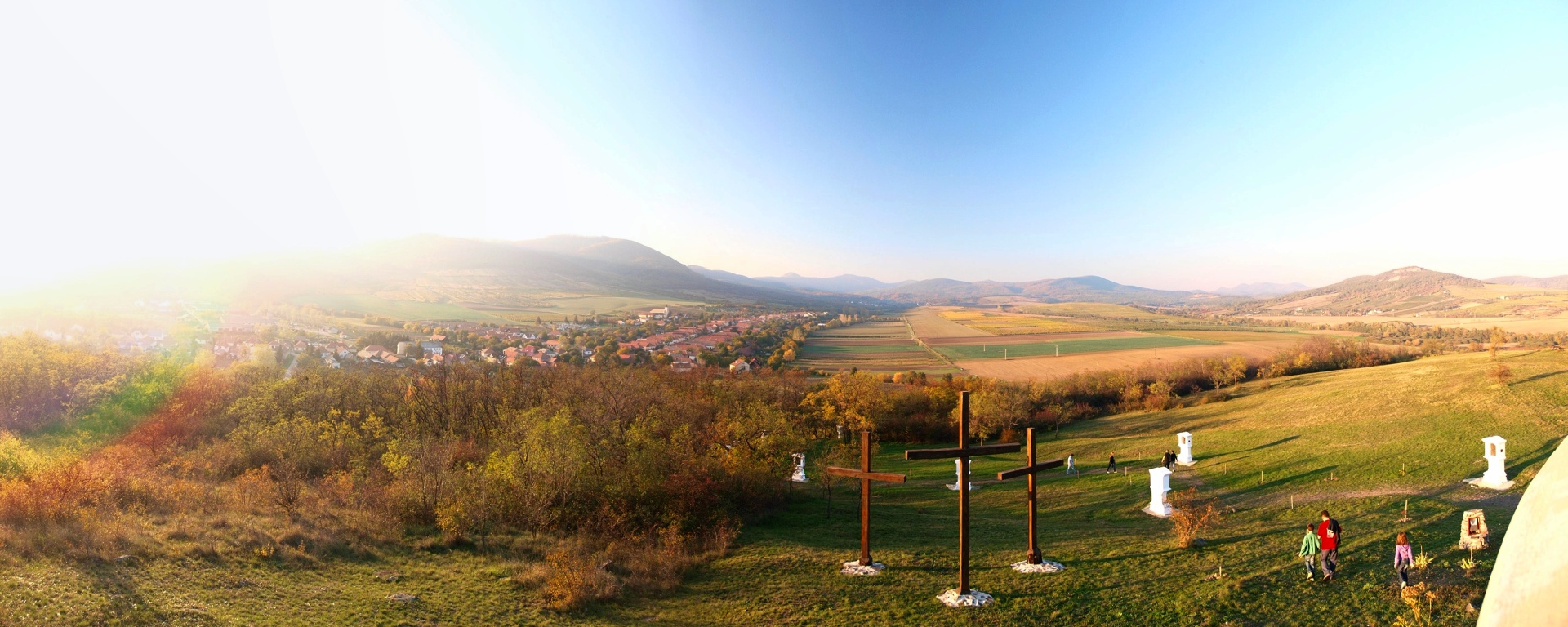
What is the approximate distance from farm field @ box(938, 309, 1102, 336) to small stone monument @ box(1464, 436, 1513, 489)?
336 feet

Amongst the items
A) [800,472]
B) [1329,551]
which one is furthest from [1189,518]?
[800,472]

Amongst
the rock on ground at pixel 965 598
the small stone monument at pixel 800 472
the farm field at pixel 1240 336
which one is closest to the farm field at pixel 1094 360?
the farm field at pixel 1240 336

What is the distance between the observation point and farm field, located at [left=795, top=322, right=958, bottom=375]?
78312mm

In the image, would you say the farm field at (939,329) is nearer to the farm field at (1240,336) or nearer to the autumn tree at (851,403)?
the farm field at (1240,336)

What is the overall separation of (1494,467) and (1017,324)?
124132 millimetres

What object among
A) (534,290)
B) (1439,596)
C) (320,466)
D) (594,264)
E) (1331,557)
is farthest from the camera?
(594,264)

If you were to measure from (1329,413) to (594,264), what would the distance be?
175 meters

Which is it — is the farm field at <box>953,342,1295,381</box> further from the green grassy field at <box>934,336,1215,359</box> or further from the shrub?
the shrub

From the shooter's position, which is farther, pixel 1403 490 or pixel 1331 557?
pixel 1403 490

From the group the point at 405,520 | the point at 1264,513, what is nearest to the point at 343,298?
the point at 405,520

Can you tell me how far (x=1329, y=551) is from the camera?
10.9m

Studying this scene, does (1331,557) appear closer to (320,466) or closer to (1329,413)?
(1329,413)

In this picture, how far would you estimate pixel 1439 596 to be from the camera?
375 inches

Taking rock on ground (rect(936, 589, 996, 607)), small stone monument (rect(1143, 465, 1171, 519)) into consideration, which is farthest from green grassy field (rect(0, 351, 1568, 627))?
small stone monument (rect(1143, 465, 1171, 519))
